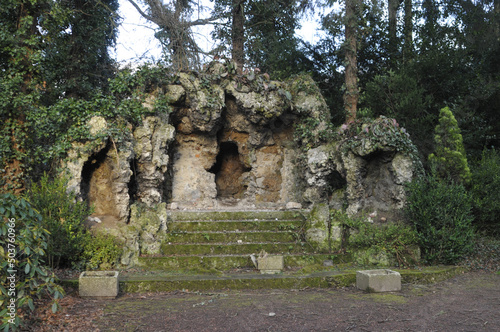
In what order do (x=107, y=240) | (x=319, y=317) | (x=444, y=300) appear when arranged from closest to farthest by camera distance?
(x=319, y=317) → (x=444, y=300) → (x=107, y=240)

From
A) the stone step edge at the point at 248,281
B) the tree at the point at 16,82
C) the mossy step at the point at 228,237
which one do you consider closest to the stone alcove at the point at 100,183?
the mossy step at the point at 228,237

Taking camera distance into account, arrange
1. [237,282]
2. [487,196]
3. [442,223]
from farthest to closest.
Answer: [487,196] → [442,223] → [237,282]

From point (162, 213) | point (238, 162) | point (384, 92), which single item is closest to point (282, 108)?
point (238, 162)

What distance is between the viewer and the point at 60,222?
23.0ft

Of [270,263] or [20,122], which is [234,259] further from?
[20,122]

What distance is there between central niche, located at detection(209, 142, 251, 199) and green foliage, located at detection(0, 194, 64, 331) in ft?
28.3

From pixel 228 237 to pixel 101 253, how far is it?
2762 mm

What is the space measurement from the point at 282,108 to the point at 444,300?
7.12 metres

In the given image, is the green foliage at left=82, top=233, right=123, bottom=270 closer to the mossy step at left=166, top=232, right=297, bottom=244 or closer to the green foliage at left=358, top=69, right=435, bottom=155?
the mossy step at left=166, top=232, right=297, bottom=244

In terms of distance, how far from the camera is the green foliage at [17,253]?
3936 millimetres

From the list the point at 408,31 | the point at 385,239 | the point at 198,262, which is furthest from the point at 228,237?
the point at 408,31

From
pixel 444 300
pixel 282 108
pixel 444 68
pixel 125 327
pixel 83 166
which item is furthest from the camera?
pixel 444 68

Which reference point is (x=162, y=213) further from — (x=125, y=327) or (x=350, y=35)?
(x=350, y=35)

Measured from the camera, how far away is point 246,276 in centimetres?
685
